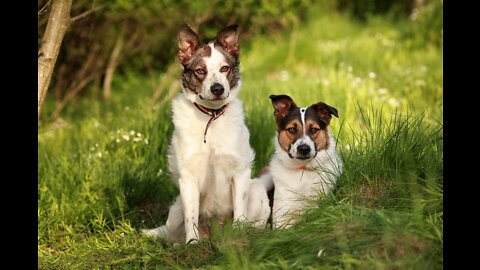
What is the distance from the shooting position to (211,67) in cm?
636

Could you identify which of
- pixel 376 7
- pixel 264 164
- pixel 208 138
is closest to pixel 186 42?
pixel 208 138

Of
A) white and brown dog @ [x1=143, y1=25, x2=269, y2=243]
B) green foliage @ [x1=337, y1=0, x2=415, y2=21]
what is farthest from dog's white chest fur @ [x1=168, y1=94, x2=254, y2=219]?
green foliage @ [x1=337, y1=0, x2=415, y2=21]

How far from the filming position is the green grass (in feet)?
16.1

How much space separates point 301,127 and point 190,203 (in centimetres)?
117

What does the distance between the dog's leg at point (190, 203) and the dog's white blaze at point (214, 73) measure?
79cm

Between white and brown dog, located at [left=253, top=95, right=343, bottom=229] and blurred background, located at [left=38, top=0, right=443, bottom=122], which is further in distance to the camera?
blurred background, located at [left=38, top=0, right=443, bottom=122]

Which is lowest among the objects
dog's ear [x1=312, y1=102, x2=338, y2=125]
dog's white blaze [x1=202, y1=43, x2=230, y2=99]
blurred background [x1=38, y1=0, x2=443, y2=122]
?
dog's ear [x1=312, y1=102, x2=338, y2=125]

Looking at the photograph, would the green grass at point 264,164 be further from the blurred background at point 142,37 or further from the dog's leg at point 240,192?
the dog's leg at point 240,192

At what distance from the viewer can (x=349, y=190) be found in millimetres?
5934

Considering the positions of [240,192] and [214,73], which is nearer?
[214,73]

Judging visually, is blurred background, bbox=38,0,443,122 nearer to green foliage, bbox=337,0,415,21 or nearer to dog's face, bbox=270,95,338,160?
dog's face, bbox=270,95,338,160

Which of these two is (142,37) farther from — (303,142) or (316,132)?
(303,142)

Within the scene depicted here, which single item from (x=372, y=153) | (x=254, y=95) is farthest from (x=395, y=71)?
(x=372, y=153)

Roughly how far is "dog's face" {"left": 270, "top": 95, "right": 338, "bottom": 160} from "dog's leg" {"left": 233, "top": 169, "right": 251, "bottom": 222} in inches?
17.3
